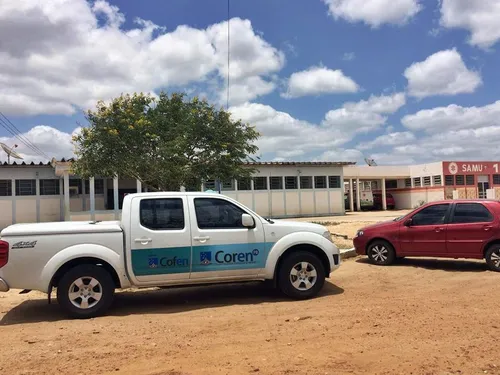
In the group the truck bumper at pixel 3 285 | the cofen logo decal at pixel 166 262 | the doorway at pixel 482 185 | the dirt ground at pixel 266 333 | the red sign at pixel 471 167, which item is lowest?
the dirt ground at pixel 266 333

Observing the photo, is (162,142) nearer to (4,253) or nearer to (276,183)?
(4,253)

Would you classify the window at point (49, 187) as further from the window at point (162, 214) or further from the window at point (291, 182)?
the window at point (162, 214)

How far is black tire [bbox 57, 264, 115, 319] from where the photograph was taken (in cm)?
655

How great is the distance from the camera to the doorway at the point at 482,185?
147 feet

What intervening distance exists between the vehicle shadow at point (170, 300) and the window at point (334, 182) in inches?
1124

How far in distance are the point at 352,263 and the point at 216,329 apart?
605 cm

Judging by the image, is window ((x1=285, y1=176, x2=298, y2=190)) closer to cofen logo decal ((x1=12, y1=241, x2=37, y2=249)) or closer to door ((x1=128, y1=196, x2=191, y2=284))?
door ((x1=128, y1=196, x2=191, y2=284))

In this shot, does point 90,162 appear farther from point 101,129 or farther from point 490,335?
point 490,335

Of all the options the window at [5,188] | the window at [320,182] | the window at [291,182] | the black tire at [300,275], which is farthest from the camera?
the window at [320,182]

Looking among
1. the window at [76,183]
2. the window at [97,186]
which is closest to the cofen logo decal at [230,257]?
the window at [76,183]

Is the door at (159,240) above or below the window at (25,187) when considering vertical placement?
below

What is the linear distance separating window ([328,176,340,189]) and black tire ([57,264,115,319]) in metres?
31.2

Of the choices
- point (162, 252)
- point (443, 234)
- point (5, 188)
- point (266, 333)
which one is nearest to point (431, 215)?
point (443, 234)

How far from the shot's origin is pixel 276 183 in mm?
34969
